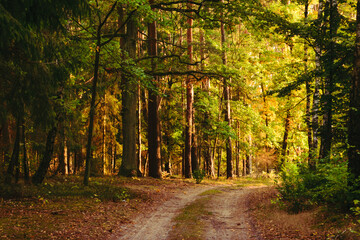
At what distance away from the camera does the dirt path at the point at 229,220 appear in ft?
26.1

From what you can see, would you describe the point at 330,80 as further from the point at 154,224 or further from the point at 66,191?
the point at 66,191

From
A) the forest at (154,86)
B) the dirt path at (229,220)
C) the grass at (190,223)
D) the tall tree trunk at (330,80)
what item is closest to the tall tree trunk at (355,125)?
the forest at (154,86)

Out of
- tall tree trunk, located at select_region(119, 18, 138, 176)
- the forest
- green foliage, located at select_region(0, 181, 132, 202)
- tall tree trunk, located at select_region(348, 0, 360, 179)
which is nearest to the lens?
the forest

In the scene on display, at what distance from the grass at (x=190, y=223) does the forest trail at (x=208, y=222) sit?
0.17 m

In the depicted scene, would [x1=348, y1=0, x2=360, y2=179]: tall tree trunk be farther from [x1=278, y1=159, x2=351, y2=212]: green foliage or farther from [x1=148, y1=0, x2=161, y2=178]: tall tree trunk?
[x1=148, y1=0, x2=161, y2=178]: tall tree trunk

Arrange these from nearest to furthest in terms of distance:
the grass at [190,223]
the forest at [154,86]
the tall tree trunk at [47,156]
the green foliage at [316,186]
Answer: the forest at [154,86] → the green foliage at [316,186] → the grass at [190,223] → the tall tree trunk at [47,156]

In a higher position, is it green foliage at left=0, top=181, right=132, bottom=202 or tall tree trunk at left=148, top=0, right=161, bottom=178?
tall tree trunk at left=148, top=0, right=161, bottom=178

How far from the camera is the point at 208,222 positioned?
9.35 m

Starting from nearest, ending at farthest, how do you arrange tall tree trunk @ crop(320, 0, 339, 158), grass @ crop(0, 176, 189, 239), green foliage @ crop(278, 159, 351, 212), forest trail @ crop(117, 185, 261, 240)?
grass @ crop(0, 176, 189, 239), green foliage @ crop(278, 159, 351, 212), forest trail @ crop(117, 185, 261, 240), tall tree trunk @ crop(320, 0, 339, 158)

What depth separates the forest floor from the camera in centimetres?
723

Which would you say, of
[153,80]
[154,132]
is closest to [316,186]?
[153,80]

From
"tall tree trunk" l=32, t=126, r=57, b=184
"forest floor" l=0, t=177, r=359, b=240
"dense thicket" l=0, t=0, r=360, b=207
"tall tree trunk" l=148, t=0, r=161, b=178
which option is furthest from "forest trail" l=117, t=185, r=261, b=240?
"tall tree trunk" l=148, t=0, r=161, b=178

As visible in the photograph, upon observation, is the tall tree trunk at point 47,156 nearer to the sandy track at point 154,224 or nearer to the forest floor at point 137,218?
the forest floor at point 137,218

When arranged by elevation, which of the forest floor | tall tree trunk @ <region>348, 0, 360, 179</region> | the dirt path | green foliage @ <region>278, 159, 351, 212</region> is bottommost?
the dirt path
